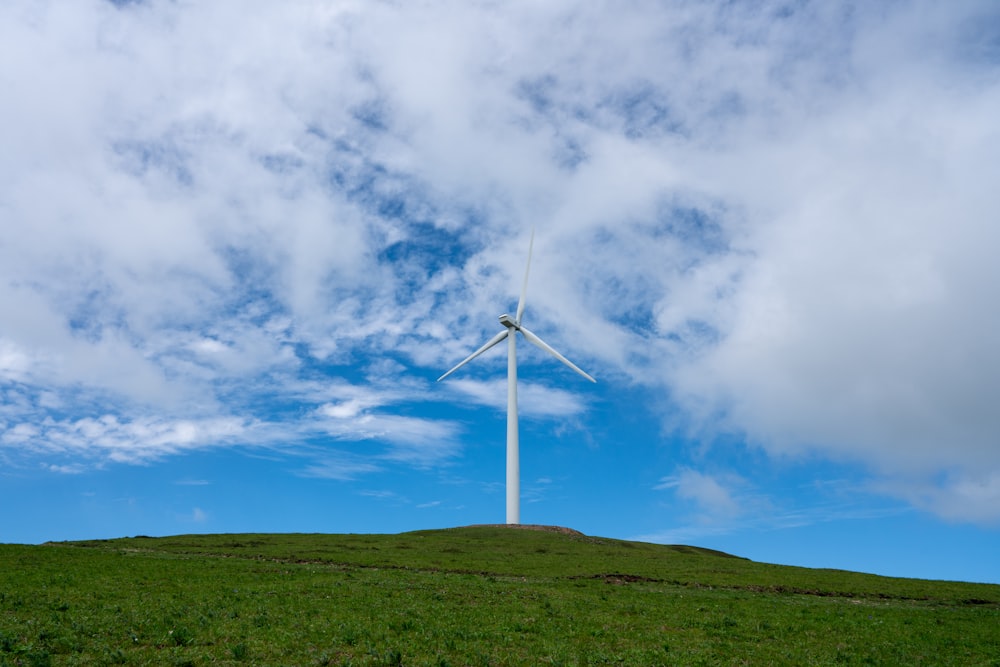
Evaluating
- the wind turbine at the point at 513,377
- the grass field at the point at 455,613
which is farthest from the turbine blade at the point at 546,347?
the grass field at the point at 455,613

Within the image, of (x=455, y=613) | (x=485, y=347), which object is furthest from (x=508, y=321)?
(x=455, y=613)

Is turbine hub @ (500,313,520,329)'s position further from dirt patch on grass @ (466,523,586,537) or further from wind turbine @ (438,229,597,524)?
dirt patch on grass @ (466,523,586,537)

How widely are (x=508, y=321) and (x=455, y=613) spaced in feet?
257

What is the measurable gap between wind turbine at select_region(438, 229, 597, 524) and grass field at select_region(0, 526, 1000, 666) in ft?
126

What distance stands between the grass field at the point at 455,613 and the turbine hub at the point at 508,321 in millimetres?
52799

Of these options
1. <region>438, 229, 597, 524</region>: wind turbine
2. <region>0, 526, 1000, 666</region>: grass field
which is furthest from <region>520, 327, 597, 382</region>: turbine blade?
<region>0, 526, 1000, 666</region>: grass field

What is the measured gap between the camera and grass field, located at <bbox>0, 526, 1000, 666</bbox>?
24000 mm

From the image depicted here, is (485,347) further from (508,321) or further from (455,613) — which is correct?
(455,613)

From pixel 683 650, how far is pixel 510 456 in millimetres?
73390

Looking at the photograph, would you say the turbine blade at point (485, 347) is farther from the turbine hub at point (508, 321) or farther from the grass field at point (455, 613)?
the grass field at point (455, 613)

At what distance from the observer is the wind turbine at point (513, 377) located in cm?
9750

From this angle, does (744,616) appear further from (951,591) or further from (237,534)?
(237,534)

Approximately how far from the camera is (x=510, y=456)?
3883 inches

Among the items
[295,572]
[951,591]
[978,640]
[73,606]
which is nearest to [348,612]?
[73,606]
